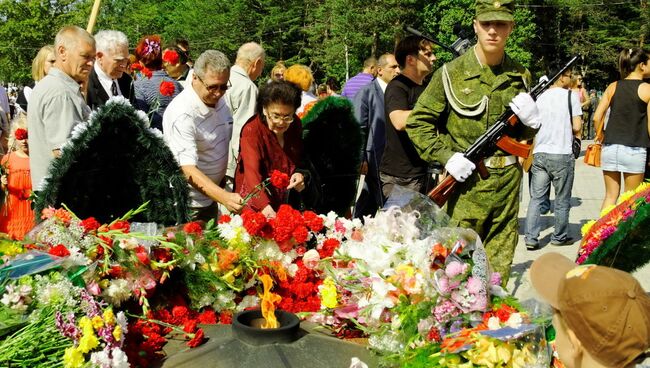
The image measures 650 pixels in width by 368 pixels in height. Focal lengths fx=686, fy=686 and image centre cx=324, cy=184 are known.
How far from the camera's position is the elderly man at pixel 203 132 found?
152 inches

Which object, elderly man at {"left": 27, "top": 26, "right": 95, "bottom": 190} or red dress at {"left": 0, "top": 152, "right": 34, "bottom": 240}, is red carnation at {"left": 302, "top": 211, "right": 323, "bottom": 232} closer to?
elderly man at {"left": 27, "top": 26, "right": 95, "bottom": 190}

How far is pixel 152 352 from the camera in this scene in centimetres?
255

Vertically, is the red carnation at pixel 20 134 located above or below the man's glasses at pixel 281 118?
below

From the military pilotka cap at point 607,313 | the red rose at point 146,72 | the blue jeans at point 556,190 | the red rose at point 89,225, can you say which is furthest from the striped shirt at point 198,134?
the blue jeans at point 556,190

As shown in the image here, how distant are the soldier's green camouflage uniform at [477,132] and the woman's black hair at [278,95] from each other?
682 millimetres

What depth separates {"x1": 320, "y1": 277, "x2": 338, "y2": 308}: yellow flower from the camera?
289 cm

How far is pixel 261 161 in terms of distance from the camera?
387 centimetres

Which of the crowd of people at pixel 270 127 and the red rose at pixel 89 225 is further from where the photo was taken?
the crowd of people at pixel 270 127

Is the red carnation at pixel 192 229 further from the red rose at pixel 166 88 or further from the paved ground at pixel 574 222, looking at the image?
the red rose at pixel 166 88

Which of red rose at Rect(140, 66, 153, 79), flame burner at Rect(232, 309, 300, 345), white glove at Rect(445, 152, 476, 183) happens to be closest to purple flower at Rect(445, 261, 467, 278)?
flame burner at Rect(232, 309, 300, 345)

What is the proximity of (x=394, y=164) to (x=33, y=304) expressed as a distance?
3205 millimetres

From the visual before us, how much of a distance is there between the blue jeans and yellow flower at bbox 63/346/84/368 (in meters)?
5.81

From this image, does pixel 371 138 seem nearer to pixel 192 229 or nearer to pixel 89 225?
pixel 192 229

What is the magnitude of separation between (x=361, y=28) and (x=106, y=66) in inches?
1806
